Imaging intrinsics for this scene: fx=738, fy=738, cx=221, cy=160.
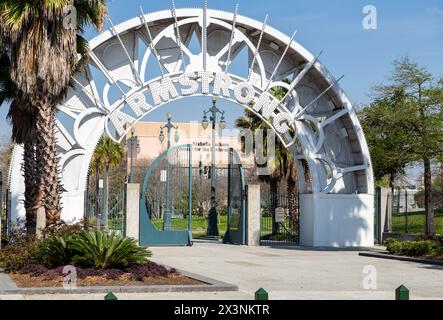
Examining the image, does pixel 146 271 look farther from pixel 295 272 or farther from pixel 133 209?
pixel 133 209

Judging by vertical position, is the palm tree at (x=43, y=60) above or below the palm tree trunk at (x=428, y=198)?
above

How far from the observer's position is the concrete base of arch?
31.6 meters

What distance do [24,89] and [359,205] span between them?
16.8 metres

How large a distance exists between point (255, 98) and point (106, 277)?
16.7 metres

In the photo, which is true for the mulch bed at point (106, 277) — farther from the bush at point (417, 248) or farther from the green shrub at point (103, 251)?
the bush at point (417, 248)

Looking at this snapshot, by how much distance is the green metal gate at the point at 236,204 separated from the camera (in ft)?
107

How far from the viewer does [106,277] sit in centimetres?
1543

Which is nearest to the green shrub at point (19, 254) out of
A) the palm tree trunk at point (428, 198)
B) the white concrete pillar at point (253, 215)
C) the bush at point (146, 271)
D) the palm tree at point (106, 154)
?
the bush at point (146, 271)


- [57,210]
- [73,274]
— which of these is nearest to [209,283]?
[73,274]

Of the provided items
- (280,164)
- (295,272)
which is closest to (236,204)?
(280,164)

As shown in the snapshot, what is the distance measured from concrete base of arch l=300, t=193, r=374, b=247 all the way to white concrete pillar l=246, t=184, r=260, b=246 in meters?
1.99

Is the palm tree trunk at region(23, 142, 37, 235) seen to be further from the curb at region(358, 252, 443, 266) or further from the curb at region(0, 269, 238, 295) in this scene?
the curb at region(358, 252, 443, 266)

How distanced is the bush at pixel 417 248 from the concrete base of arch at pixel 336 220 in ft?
17.4
